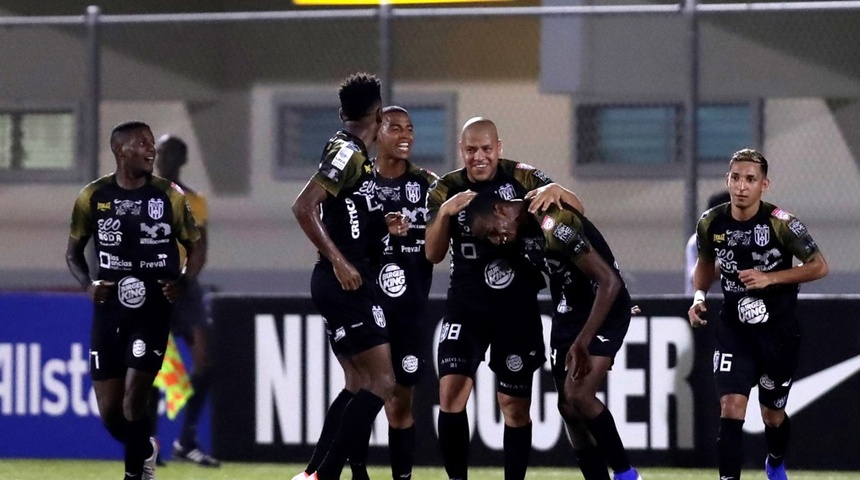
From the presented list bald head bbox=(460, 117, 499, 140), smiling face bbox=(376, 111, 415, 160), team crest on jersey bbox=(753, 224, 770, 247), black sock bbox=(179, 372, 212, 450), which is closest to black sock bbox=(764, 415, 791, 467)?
team crest on jersey bbox=(753, 224, 770, 247)

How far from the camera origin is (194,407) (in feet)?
36.4

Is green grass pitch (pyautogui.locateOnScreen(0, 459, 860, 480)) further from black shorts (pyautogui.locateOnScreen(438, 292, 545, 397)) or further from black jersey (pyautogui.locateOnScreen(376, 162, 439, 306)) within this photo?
black shorts (pyautogui.locateOnScreen(438, 292, 545, 397))

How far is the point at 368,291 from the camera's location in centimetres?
828

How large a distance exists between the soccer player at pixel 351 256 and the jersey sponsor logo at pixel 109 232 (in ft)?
4.28

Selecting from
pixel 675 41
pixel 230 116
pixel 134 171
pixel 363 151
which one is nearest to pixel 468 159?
pixel 363 151

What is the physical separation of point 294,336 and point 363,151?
2.97 m

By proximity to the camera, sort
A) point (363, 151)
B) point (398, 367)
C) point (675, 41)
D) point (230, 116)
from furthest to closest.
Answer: point (230, 116), point (675, 41), point (398, 367), point (363, 151)

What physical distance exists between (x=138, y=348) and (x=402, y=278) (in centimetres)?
147

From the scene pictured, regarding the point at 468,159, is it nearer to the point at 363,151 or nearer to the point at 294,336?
the point at 363,151

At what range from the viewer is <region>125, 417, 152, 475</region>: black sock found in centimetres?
895

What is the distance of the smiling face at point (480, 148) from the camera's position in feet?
27.0

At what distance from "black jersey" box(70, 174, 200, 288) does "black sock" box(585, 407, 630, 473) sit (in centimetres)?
244

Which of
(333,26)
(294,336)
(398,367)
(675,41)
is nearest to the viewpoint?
(398,367)

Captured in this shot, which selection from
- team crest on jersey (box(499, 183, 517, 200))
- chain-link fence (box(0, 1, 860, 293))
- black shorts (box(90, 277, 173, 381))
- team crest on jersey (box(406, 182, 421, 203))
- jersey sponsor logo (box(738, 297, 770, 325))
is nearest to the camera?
team crest on jersey (box(499, 183, 517, 200))
